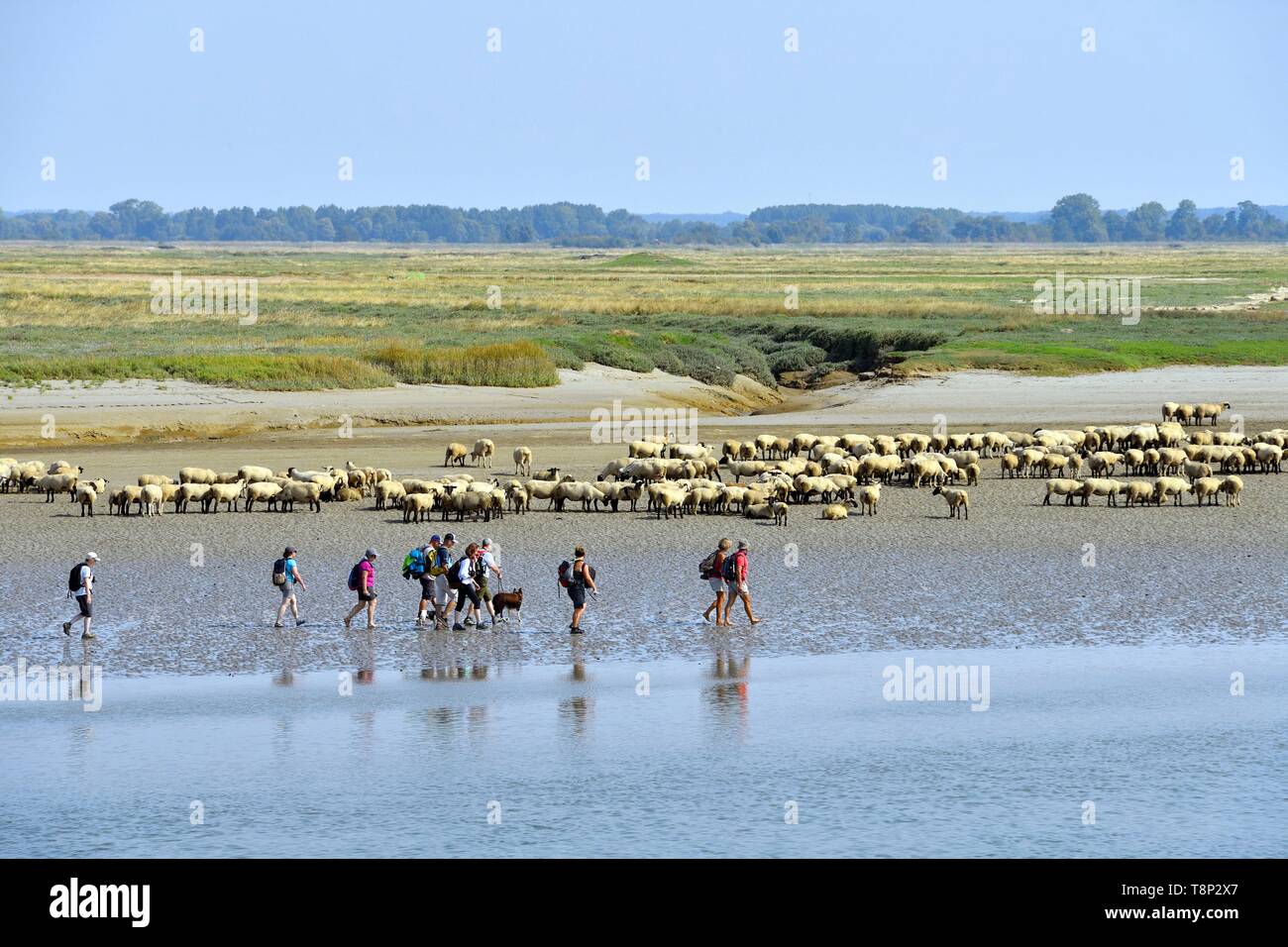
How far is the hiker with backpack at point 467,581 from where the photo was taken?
2150 centimetres

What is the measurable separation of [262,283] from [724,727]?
10431 cm

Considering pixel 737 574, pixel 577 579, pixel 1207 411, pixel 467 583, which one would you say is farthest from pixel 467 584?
pixel 1207 411

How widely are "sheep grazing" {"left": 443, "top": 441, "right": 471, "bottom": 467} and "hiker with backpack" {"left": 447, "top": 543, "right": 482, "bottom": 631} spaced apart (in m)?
16.6

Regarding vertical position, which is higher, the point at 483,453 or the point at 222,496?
the point at 483,453

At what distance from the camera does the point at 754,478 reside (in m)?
35.6

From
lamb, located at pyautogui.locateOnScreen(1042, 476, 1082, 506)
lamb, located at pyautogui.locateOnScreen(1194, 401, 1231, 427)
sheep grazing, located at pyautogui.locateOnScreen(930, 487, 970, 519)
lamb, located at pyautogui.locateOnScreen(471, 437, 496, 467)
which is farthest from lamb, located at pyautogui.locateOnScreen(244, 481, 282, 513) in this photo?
lamb, located at pyautogui.locateOnScreen(1194, 401, 1231, 427)

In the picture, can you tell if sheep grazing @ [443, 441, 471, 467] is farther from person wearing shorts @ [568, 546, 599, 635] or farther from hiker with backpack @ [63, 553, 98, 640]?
hiker with backpack @ [63, 553, 98, 640]

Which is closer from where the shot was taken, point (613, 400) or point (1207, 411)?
point (1207, 411)

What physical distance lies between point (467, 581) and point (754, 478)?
14885mm

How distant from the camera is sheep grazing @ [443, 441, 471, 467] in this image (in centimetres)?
3853

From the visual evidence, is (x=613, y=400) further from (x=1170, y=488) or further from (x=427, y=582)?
(x=427, y=582)
